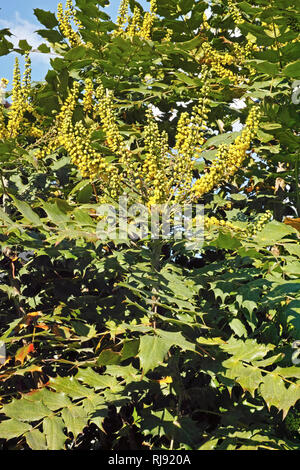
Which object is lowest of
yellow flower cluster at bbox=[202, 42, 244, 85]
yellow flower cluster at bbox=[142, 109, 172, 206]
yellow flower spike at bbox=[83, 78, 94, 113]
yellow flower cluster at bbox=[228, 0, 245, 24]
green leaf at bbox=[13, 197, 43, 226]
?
green leaf at bbox=[13, 197, 43, 226]

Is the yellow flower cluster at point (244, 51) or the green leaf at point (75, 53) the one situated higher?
the yellow flower cluster at point (244, 51)

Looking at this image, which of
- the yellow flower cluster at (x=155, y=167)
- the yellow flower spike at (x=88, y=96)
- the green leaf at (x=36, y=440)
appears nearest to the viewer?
the green leaf at (x=36, y=440)

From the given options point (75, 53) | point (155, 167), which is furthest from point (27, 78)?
point (155, 167)

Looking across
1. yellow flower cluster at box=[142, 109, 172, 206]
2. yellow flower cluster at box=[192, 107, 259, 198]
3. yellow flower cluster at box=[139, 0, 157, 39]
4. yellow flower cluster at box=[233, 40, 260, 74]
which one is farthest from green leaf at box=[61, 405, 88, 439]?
yellow flower cluster at box=[139, 0, 157, 39]

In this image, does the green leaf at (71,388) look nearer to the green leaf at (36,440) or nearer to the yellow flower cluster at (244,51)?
the green leaf at (36,440)

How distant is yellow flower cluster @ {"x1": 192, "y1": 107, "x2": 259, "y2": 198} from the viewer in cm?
211

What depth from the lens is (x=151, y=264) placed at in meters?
2.08

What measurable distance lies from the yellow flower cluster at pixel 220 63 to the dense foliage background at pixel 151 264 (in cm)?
2

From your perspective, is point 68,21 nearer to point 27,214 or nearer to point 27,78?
point 27,78

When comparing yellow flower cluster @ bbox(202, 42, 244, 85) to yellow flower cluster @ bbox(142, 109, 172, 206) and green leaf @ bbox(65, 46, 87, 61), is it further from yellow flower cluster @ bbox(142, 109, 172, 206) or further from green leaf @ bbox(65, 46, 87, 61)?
yellow flower cluster @ bbox(142, 109, 172, 206)

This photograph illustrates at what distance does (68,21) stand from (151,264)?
7.18 ft

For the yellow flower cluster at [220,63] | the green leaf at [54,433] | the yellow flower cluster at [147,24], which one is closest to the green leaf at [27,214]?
the green leaf at [54,433]

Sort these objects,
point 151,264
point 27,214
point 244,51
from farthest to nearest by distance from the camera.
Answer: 1. point 244,51
2. point 151,264
3. point 27,214

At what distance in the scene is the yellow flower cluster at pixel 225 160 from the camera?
2.11m
